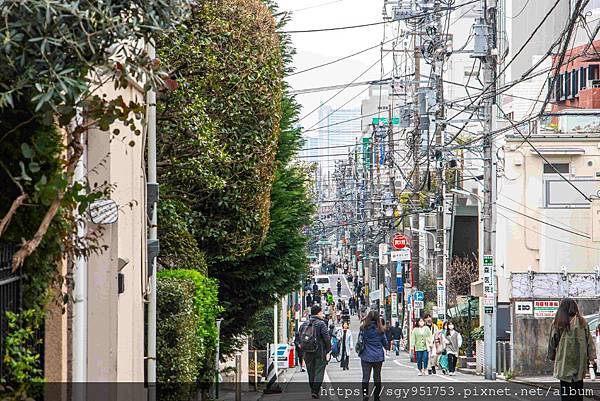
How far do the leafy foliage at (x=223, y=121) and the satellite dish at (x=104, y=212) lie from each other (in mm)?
5233

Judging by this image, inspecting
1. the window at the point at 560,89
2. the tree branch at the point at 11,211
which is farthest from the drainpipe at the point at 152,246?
the window at the point at 560,89

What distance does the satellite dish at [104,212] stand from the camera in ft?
30.8

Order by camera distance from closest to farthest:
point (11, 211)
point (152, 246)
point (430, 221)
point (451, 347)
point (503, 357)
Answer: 1. point (11, 211)
2. point (152, 246)
3. point (503, 357)
4. point (451, 347)
5. point (430, 221)

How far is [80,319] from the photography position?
980cm

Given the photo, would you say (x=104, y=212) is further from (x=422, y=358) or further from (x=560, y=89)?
(x=560, y=89)

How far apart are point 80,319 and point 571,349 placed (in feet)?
23.7

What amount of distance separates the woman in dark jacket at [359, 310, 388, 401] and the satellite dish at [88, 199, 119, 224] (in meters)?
9.65

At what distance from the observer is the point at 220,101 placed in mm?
16688

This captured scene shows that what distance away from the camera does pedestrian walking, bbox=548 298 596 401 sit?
1466cm

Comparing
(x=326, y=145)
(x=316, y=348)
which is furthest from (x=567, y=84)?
(x=326, y=145)

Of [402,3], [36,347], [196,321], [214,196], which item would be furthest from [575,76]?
[36,347]

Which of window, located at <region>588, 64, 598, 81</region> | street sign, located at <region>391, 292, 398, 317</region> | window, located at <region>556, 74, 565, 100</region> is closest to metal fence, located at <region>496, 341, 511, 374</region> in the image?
window, located at <region>588, 64, 598, 81</region>

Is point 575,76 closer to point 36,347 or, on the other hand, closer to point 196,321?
point 196,321

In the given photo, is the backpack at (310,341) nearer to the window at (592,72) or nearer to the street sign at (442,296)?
the window at (592,72)
